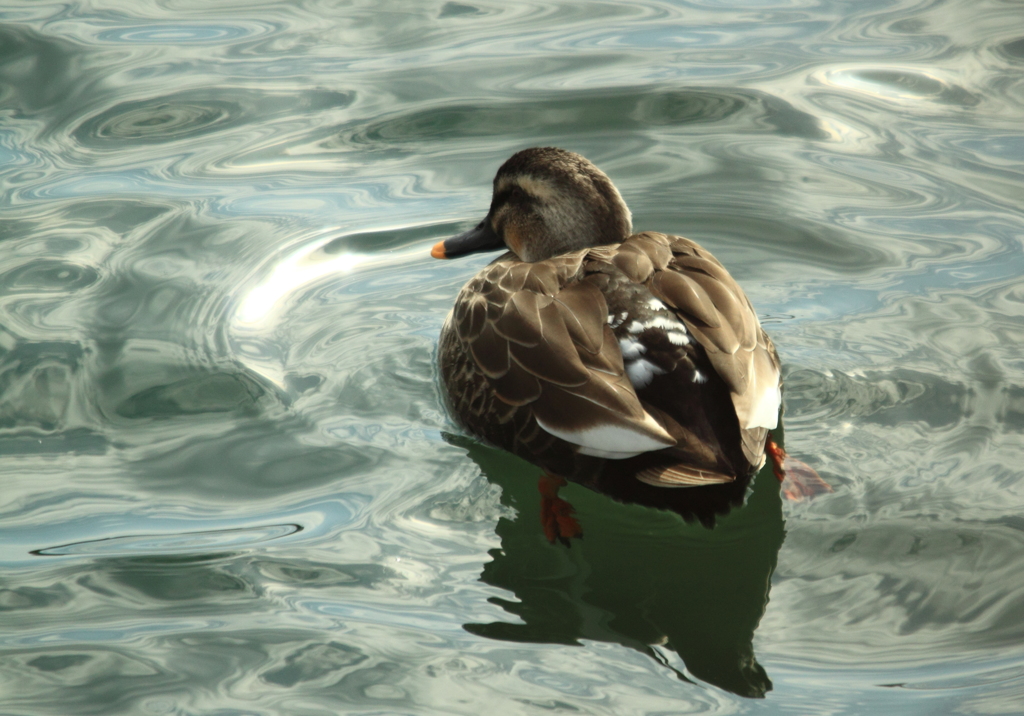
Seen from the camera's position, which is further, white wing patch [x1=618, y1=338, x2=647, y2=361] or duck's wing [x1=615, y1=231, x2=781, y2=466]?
white wing patch [x1=618, y1=338, x2=647, y2=361]

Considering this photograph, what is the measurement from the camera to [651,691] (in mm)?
3400

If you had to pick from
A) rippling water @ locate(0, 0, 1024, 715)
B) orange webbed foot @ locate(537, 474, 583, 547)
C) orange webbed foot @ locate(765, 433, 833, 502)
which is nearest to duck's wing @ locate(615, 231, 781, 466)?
orange webbed foot @ locate(765, 433, 833, 502)

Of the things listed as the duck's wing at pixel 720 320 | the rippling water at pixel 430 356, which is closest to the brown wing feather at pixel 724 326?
the duck's wing at pixel 720 320

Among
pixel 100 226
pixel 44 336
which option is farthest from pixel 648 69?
pixel 44 336

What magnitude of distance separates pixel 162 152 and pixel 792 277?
4114mm

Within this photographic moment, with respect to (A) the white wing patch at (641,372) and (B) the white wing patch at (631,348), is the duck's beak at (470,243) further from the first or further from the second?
(A) the white wing patch at (641,372)

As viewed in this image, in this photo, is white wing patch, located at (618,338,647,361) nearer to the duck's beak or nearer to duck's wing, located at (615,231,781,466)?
duck's wing, located at (615,231,781,466)

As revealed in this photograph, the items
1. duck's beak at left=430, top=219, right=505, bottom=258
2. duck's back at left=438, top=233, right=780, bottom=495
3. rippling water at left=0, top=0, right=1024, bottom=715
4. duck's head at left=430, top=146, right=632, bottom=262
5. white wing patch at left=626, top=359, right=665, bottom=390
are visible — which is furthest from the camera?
duck's beak at left=430, top=219, right=505, bottom=258

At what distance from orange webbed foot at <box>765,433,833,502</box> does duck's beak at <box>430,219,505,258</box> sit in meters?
1.97

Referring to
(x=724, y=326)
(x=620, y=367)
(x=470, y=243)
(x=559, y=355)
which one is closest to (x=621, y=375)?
(x=620, y=367)

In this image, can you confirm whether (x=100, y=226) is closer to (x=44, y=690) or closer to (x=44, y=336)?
(x=44, y=336)

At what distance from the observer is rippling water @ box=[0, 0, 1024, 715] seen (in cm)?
361

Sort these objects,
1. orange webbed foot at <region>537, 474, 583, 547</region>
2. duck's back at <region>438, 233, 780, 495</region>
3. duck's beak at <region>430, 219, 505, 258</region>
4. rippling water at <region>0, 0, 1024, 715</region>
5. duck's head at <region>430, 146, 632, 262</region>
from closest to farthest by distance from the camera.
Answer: rippling water at <region>0, 0, 1024, 715</region>
duck's back at <region>438, 233, 780, 495</region>
orange webbed foot at <region>537, 474, 583, 547</region>
duck's head at <region>430, 146, 632, 262</region>
duck's beak at <region>430, 219, 505, 258</region>

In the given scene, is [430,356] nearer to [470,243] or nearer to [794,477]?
[470,243]
